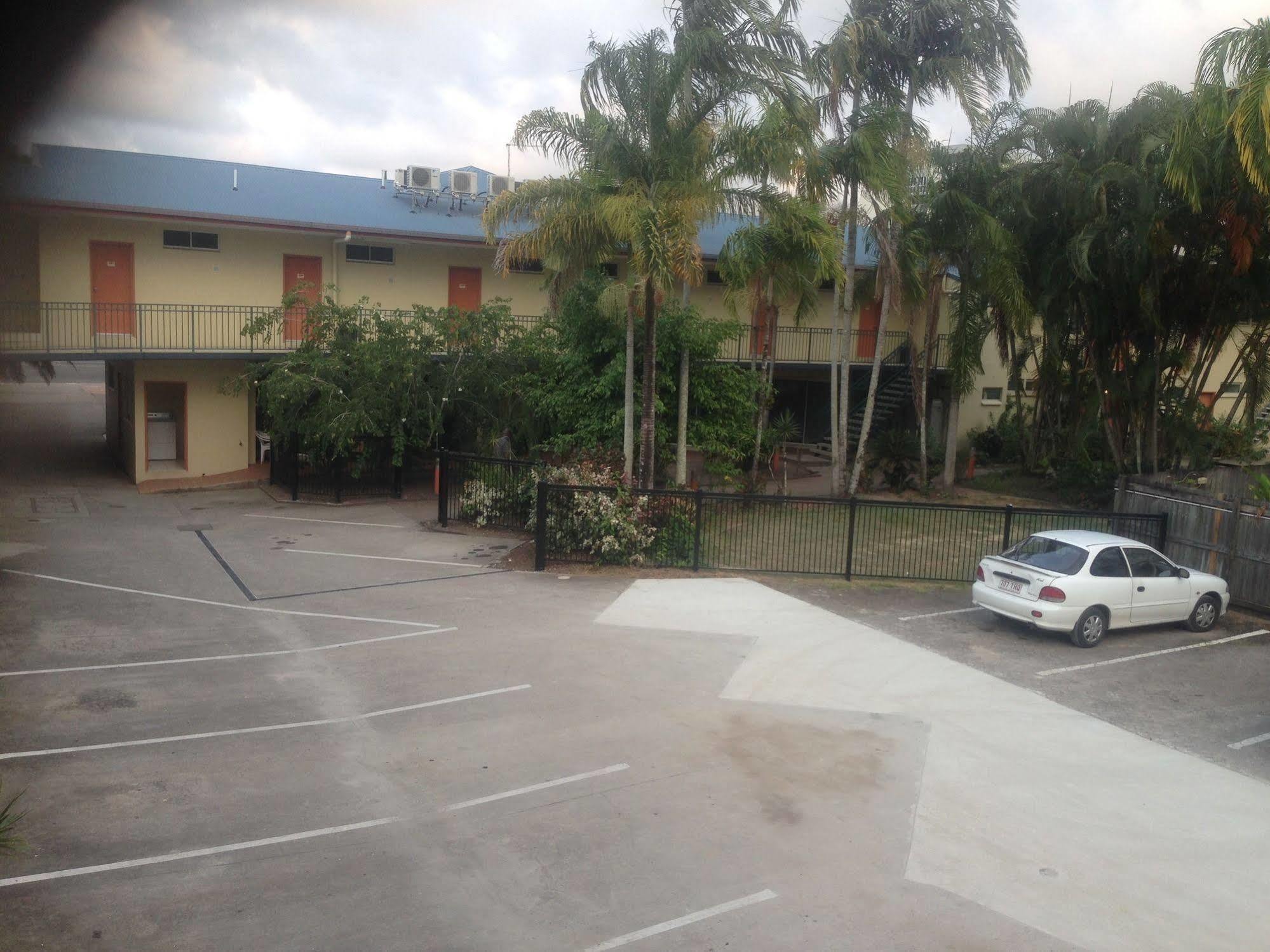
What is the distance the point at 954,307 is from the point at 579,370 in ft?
30.3

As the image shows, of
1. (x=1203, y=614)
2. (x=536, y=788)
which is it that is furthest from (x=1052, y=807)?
(x=1203, y=614)

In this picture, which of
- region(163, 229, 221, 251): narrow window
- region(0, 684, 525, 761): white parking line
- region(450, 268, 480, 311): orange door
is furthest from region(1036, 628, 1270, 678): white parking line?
region(163, 229, 221, 251): narrow window

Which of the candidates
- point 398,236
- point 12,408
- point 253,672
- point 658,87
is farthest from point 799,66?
point 12,408

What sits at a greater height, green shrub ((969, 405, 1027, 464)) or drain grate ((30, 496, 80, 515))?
green shrub ((969, 405, 1027, 464))

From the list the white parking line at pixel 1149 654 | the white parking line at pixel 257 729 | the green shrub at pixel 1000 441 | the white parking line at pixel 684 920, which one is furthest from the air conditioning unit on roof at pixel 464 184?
the white parking line at pixel 684 920

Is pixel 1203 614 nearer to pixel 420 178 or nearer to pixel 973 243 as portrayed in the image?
pixel 973 243

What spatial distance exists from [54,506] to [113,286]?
209 inches

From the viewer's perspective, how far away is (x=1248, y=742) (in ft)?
35.3

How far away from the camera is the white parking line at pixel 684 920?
660 cm

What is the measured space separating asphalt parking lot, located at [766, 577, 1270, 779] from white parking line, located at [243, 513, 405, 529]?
819 centimetres

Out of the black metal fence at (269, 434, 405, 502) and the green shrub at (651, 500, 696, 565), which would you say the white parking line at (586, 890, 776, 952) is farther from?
the black metal fence at (269, 434, 405, 502)

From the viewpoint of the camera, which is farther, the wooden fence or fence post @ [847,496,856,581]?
fence post @ [847,496,856,581]

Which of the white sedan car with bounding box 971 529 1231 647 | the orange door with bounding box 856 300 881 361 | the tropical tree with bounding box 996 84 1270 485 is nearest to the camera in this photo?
the white sedan car with bounding box 971 529 1231 647

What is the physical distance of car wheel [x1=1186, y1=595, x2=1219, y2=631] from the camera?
584 inches
